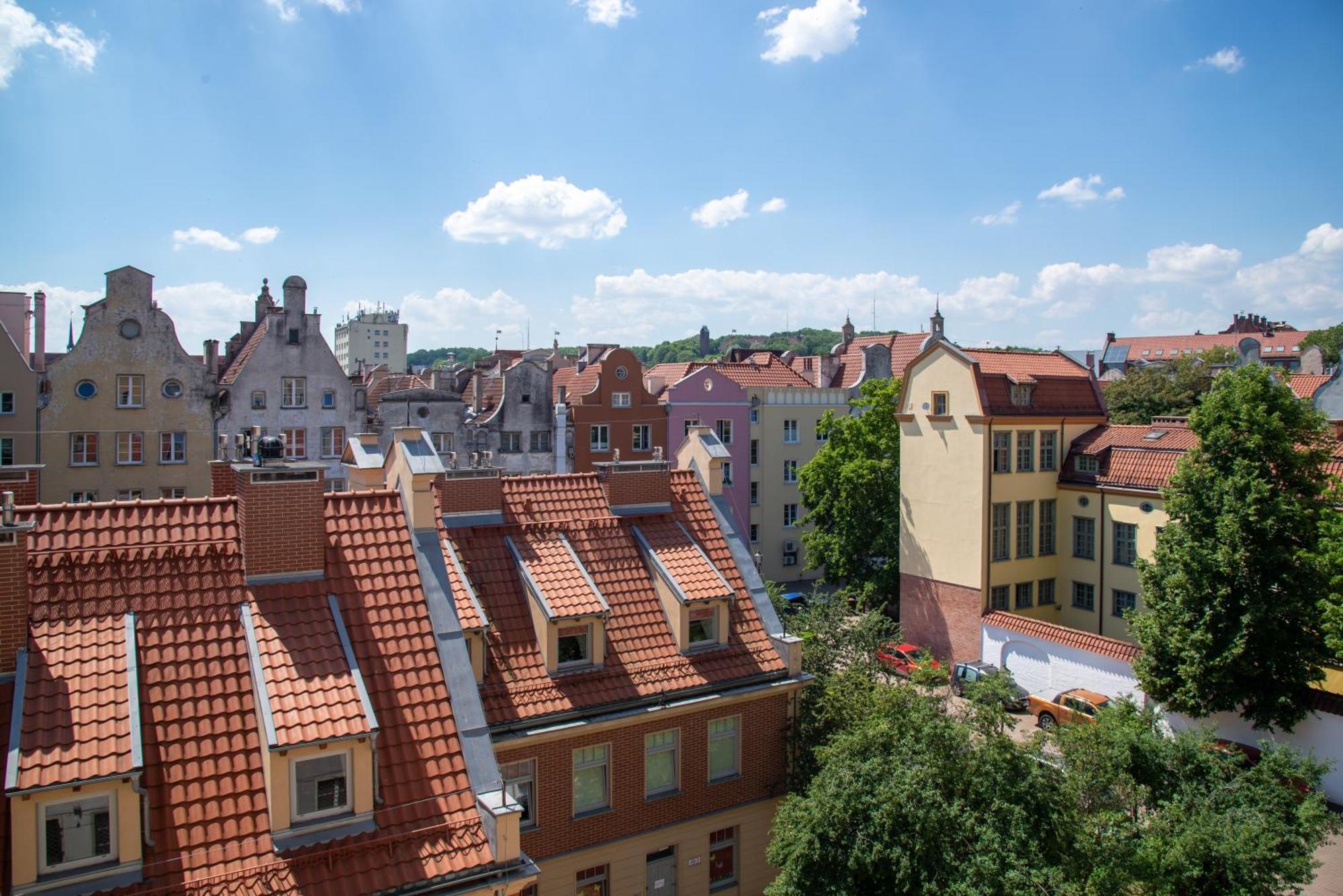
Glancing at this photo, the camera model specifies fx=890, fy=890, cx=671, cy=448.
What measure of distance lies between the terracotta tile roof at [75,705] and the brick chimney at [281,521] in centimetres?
174

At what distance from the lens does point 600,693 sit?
15641 millimetres

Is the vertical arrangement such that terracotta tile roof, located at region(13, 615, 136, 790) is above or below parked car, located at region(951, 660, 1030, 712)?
above

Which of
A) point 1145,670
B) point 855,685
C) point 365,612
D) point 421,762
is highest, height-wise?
point 365,612

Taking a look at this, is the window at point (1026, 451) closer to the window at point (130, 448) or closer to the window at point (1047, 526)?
the window at point (1047, 526)

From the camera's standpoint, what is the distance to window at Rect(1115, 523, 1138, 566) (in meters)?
31.7

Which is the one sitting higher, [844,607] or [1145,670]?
[844,607]

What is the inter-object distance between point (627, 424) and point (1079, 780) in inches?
1261

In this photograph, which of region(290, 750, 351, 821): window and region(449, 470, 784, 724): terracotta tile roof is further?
region(449, 470, 784, 724): terracotta tile roof

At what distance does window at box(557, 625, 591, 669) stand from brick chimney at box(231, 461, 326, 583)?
488 centimetres

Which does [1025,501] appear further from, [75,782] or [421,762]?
[75,782]

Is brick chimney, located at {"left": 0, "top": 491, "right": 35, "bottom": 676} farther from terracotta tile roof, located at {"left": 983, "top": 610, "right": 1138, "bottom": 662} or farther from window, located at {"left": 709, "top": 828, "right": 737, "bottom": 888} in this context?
terracotta tile roof, located at {"left": 983, "top": 610, "right": 1138, "bottom": 662}

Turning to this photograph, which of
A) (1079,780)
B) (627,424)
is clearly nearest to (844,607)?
(1079,780)

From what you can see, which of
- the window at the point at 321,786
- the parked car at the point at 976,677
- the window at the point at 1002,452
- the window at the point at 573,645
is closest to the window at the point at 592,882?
the window at the point at 573,645

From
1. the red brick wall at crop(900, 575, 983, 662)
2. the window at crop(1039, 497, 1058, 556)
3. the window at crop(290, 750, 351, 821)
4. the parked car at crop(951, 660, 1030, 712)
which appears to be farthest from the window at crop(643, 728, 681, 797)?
the window at crop(1039, 497, 1058, 556)
